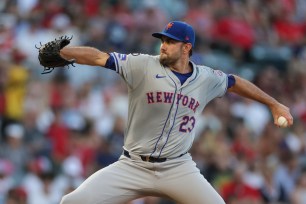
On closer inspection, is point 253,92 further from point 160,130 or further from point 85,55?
point 85,55

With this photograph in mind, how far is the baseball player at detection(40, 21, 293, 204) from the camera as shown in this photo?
8148 millimetres

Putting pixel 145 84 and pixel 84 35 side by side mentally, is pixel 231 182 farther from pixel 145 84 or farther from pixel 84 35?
pixel 145 84

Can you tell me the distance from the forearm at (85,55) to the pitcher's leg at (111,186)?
0.94 m

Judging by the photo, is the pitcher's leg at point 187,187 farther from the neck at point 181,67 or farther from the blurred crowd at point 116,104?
the blurred crowd at point 116,104

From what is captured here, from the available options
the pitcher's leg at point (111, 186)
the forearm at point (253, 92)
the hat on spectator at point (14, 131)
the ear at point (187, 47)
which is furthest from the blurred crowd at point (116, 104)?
the ear at point (187, 47)

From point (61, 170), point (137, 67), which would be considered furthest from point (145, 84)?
point (61, 170)

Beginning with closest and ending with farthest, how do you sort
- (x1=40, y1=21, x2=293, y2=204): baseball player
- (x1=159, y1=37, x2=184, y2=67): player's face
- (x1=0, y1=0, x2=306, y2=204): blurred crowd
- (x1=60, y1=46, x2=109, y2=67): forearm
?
(x1=60, y1=46, x2=109, y2=67): forearm
(x1=40, y1=21, x2=293, y2=204): baseball player
(x1=159, y1=37, x2=184, y2=67): player's face
(x1=0, y1=0, x2=306, y2=204): blurred crowd

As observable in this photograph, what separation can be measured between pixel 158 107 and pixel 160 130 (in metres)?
0.20

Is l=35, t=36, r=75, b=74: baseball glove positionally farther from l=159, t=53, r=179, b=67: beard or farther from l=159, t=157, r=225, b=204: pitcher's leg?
l=159, t=157, r=225, b=204: pitcher's leg

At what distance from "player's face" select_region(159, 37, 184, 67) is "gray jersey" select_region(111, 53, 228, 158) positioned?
60mm

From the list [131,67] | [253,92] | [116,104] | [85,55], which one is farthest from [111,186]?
[116,104]

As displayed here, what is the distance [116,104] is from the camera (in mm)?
13938

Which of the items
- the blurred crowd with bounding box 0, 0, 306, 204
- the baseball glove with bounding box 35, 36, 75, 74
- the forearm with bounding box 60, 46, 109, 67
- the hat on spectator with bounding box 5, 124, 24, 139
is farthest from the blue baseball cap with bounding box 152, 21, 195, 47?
the hat on spectator with bounding box 5, 124, 24, 139

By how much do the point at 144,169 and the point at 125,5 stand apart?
8299 mm
